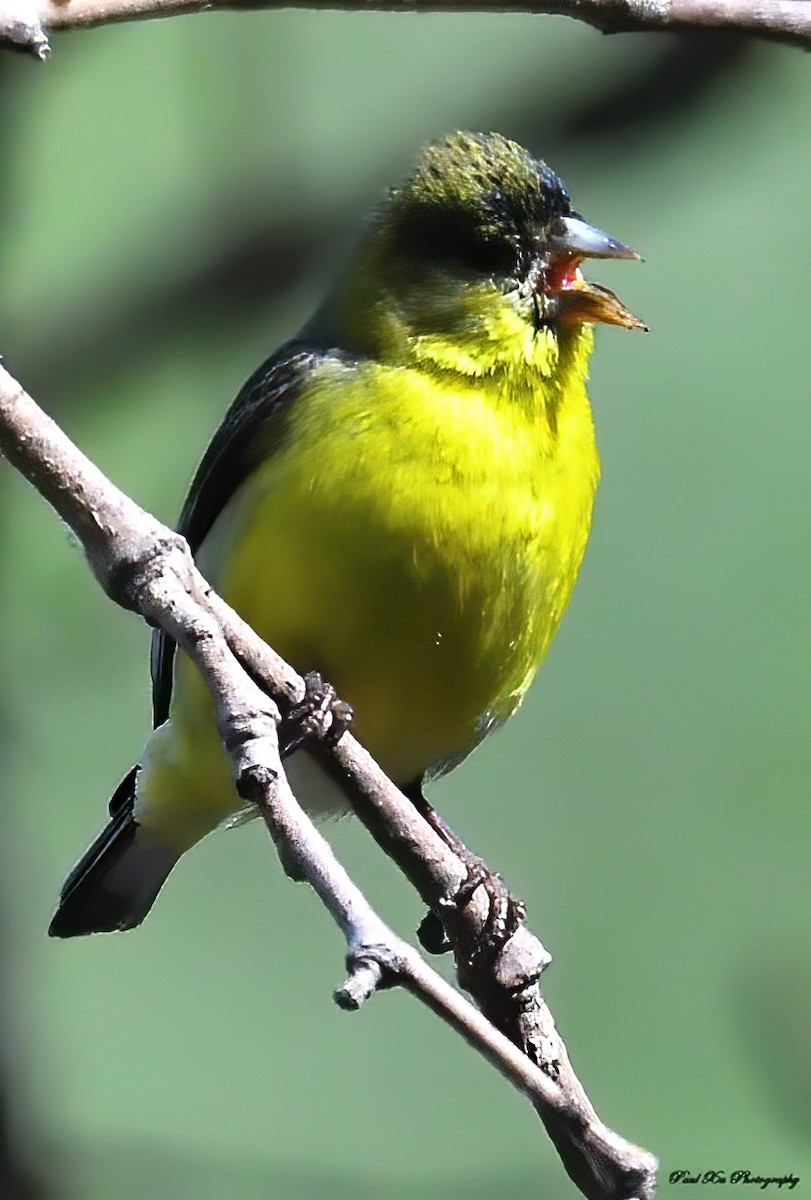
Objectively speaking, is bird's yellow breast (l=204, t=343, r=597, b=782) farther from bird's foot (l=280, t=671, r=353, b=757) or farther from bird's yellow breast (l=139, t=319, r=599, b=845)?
bird's foot (l=280, t=671, r=353, b=757)

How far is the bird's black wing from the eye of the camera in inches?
135

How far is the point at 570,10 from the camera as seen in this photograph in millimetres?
2707

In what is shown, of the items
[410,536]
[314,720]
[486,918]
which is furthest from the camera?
[486,918]

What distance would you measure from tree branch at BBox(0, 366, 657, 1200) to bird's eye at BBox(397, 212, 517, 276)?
110 cm

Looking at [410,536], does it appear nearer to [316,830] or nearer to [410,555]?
[410,555]

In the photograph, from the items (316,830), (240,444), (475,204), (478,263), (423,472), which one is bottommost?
(316,830)

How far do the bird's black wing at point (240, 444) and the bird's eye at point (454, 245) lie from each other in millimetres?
299

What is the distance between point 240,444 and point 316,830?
5.28ft

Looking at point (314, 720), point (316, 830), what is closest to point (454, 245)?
point (314, 720)

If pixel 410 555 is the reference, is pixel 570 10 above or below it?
above

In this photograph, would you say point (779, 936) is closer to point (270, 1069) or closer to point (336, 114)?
point (270, 1069)

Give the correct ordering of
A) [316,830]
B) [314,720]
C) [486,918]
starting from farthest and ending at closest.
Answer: [486,918] < [314,720] < [316,830]

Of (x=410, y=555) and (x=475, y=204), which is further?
(x=475, y=204)

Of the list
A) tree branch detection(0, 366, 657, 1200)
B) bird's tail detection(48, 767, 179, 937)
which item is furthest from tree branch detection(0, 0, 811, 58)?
bird's tail detection(48, 767, 179, 937)
